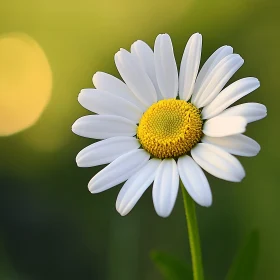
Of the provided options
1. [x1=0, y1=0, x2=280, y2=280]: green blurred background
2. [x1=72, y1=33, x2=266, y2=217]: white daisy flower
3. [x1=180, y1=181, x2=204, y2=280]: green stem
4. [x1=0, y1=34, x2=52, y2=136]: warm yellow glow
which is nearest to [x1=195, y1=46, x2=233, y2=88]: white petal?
[x1=72, y1=33, x2=266, y2=217]: white daisy flower

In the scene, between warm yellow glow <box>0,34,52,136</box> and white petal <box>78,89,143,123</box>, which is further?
warm yellow glow <box>0,34,52,136</box>

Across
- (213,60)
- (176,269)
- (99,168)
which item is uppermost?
(213,60)

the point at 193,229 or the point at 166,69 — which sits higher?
the point at 166,69

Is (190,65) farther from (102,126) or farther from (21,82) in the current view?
(21,82)

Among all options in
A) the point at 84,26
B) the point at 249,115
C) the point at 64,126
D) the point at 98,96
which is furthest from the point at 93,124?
the point at 84,26

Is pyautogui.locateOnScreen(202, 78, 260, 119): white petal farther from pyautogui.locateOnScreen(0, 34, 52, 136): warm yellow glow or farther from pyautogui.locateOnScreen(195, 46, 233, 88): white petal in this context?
pyautogui.locateOnScreen(0, 34, 52, 136): warm yellow glow

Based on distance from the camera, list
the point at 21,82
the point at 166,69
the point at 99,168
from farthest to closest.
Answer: the point at 21,82 → the point at 99,168 → the point at 166,69

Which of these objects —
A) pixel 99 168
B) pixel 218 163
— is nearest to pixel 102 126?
pixel 218 163

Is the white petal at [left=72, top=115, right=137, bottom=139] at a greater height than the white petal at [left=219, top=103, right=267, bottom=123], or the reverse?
the white petal at [left=219, top=103, right=267, bottom=123]
